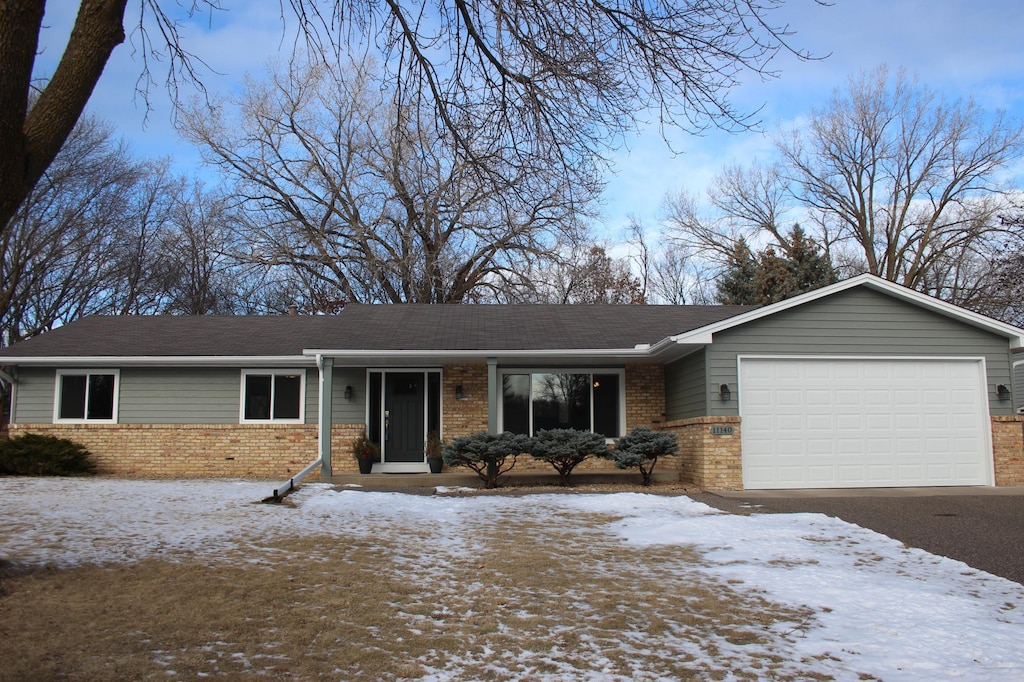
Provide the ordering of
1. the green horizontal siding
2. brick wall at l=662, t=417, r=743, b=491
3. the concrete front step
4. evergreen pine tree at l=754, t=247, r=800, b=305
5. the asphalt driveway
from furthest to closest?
evergreen pine tree at l=754, t=247, r=800, b=305, the green horizontal siding, the concrete front step, brick wall at l=662, t=417, r=743, b=491, the asphalt driveway

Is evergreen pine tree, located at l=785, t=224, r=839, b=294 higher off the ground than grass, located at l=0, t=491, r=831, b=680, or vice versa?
evergreen pine tree, located at l=785, t=224, r=839, b=294

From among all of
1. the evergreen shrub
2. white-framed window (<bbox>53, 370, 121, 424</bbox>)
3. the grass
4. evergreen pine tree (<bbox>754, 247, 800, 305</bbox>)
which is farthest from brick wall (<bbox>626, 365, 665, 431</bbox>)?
evergreen pine tree (<bbox>754, 247, 800, 305</bbox>)

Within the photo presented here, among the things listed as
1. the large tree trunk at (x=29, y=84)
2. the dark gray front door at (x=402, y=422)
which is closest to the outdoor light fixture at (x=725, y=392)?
the dark gray front door at (x=402, y=422)

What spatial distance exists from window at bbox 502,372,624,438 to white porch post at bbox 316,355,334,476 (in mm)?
3419

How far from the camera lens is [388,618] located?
5.50m

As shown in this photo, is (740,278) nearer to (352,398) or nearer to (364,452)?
(352,398)

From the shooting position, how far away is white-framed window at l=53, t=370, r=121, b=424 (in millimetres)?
16594

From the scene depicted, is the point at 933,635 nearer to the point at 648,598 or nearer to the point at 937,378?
the point at 648,598

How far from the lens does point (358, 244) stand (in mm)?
30109

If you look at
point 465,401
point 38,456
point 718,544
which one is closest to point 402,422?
point 465,401

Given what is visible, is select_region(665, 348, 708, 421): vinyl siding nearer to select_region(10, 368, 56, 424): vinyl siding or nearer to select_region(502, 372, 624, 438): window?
select_region(502, 372, 624, 438): window

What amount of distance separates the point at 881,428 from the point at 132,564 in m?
11.4

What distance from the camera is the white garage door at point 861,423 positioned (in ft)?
43.6

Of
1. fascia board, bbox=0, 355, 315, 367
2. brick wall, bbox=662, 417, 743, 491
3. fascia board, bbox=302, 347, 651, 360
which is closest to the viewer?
brick wall, bbox=662, 417, 743, 491
